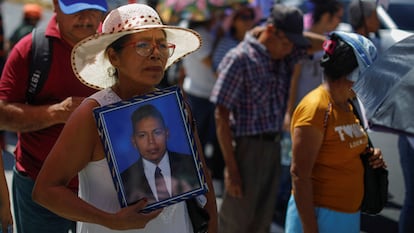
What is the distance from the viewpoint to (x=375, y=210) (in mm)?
3658

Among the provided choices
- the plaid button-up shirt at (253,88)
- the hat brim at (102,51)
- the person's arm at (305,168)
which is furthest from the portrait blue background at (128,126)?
the plaid button-up shirt at (253,88)

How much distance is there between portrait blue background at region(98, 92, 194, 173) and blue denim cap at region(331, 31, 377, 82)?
1050 mm

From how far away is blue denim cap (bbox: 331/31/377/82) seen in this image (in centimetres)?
338

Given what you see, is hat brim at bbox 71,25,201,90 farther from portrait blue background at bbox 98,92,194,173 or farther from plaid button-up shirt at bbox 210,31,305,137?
plaid button-up shirt at bbox 210,31,305,137

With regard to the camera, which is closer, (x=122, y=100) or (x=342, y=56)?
(x=122, y=100)

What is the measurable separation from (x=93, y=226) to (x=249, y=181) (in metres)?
2.20

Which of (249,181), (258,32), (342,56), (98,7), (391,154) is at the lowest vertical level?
(391,154)

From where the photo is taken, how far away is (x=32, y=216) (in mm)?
3648

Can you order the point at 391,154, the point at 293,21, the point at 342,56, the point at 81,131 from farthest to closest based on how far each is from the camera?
the point at 391,154
the point at 293,21
the point at 342,56
the point at 81,131

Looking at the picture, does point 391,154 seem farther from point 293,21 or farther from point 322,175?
point 322,175

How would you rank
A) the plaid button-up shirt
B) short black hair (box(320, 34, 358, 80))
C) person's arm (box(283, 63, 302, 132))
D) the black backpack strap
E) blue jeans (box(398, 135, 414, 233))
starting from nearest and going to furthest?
short black hair (box(320, 34, 358, 80))
the black backpack strap
the plaid button-up shirt
blue jeans (box(398, 135, 414, 233))
person's arm (box(283, 63, 302, 132))

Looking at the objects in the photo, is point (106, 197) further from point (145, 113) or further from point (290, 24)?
point (290, 24)

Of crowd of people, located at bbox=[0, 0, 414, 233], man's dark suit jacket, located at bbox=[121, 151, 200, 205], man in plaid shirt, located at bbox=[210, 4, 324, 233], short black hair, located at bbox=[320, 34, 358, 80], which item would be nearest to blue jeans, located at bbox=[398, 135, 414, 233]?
crowd of people, located at bbox=[0, 0, 414, 233]

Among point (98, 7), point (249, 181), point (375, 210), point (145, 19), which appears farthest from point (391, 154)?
point (145, 19)
